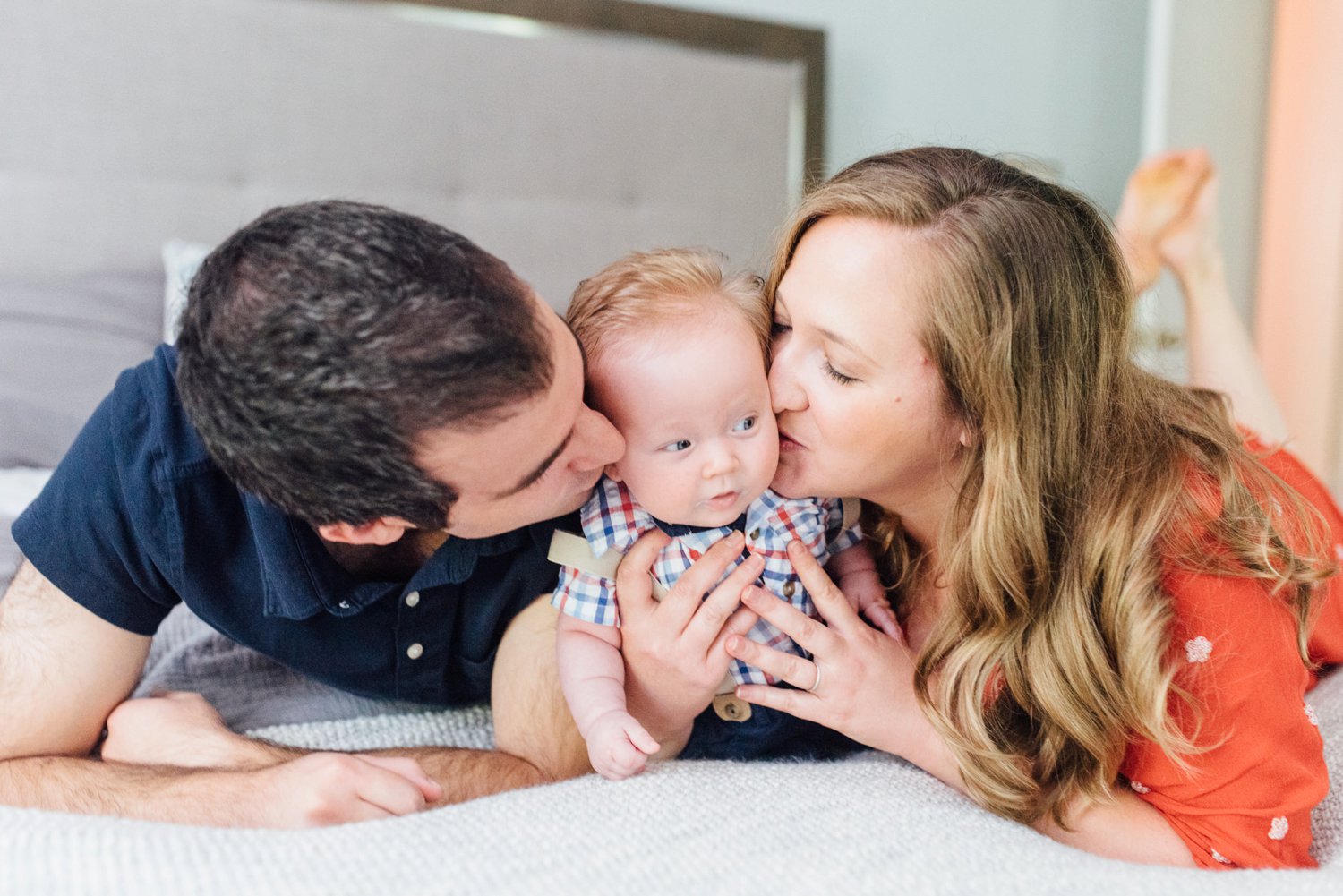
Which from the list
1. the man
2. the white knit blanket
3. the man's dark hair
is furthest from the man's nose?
the white knit blanket

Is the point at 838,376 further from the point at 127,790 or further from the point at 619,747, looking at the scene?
the point at 127,790

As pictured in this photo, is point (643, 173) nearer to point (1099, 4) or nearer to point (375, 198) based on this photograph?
point (375, 198)

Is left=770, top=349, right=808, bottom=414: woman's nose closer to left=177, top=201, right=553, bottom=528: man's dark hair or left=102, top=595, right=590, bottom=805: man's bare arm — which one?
left=177, top=201, right=553, bottom=528: man's dark hair

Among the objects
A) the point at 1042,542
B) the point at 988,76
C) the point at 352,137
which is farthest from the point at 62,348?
the point at 988,76

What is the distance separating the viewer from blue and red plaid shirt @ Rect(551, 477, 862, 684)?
121cm

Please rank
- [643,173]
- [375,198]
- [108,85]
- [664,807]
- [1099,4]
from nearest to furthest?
[664,807]
[108,85]
[375,198]
[643,173]
[1099,4]

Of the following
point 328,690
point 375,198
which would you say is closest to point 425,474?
point 328,690

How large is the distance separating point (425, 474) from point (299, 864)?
0.35m

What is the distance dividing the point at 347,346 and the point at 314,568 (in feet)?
1.37

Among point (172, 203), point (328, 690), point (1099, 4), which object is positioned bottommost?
point (328, 690)

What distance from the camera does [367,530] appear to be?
107 cm

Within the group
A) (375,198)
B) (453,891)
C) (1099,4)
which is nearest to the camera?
(453,891)

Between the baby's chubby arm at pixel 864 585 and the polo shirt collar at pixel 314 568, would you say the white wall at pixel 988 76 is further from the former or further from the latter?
the polo shirt collar at pixel 314 568

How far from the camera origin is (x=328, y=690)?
4.77 feet
